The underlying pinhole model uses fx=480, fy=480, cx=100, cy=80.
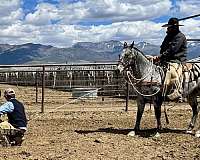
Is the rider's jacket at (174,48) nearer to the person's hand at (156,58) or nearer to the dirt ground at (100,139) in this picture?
the person's hand at (156,58)

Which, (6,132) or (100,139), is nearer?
(6,132)

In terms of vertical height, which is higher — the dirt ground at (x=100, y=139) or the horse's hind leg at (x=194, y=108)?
the horse's hind leg at (x=194, y=108)

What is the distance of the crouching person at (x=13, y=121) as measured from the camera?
8.88 metres

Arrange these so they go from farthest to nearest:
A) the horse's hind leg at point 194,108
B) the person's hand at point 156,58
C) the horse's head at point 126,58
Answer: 1. the horse's hind leg at point 194,108
2. the person's hand at point 156,58
3. the horse's head at point 126,58

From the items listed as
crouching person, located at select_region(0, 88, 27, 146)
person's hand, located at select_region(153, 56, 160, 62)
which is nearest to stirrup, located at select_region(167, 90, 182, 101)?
person's hand, located at select_region(153, 56, 160, 62)

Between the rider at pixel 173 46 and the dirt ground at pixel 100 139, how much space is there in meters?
1.41

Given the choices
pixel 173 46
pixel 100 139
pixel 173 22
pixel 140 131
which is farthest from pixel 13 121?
pixel 173 22

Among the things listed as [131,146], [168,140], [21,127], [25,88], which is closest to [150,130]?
[168,140]

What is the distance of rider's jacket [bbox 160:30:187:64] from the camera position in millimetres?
10156

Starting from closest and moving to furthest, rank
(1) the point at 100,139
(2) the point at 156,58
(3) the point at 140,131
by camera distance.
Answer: (1) the point at 100,139, (2) the point at 156,58, (3) the point at 140,131

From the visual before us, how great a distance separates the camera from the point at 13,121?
9008mm

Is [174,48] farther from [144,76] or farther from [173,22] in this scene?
[144,76]

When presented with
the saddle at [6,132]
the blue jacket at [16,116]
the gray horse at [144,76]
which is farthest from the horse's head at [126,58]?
the saddle at [6,132]

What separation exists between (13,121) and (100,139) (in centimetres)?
170
